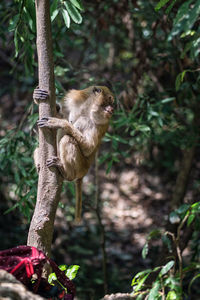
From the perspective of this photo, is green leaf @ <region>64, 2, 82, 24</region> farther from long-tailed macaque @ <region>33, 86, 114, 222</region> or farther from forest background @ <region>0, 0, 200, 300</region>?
long-tailed macaque @ <region>33, 86, 114, 222</region>

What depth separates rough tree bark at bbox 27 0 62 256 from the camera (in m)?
2.51

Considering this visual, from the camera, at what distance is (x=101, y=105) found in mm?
4301

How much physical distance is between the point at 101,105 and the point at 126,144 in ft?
11.2

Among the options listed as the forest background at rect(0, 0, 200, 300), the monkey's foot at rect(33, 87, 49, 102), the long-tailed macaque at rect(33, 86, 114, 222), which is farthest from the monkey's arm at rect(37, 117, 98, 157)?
the monkey's foot at rect(33, 87, 49, 102)

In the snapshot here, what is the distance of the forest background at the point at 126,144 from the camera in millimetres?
3367

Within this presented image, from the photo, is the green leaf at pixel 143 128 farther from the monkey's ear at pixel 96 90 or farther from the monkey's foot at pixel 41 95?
the monkey's foot at pixel 41 95

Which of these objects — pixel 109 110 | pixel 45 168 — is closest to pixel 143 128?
pixel 109 110

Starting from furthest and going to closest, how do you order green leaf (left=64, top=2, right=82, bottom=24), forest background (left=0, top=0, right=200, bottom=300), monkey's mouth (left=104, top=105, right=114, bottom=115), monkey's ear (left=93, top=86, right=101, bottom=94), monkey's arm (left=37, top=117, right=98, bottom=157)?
1. monkey's ear (left=93, top=86, right=101, bottom=94)
2. monkey's mouth (left=104, top=105, right=114, bottom=115)
3. monkey's arm (left=37, top=117, right=98, bottom=157)
4. forest background (left=0, top=0, right=200, bottom=300)
5. green leaf (left=64, top=2, right=82, bottom=24)

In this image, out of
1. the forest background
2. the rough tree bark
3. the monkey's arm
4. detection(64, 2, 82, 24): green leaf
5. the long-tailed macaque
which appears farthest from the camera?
the long-tailed macaque

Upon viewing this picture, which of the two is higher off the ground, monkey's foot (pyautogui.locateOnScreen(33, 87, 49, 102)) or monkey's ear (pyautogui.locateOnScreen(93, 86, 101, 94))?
monkey's ear (pyautogui.locateOnScreen(93, 86, 101, 94))

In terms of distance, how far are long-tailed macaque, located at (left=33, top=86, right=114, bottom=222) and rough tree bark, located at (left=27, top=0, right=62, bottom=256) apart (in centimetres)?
96

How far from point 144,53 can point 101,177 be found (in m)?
4.08

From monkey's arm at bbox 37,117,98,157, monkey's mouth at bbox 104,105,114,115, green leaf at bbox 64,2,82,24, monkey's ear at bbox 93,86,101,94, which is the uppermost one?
green leaf at bbox 64,2,82,24

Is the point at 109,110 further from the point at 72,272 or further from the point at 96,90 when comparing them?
the point at 72,272
